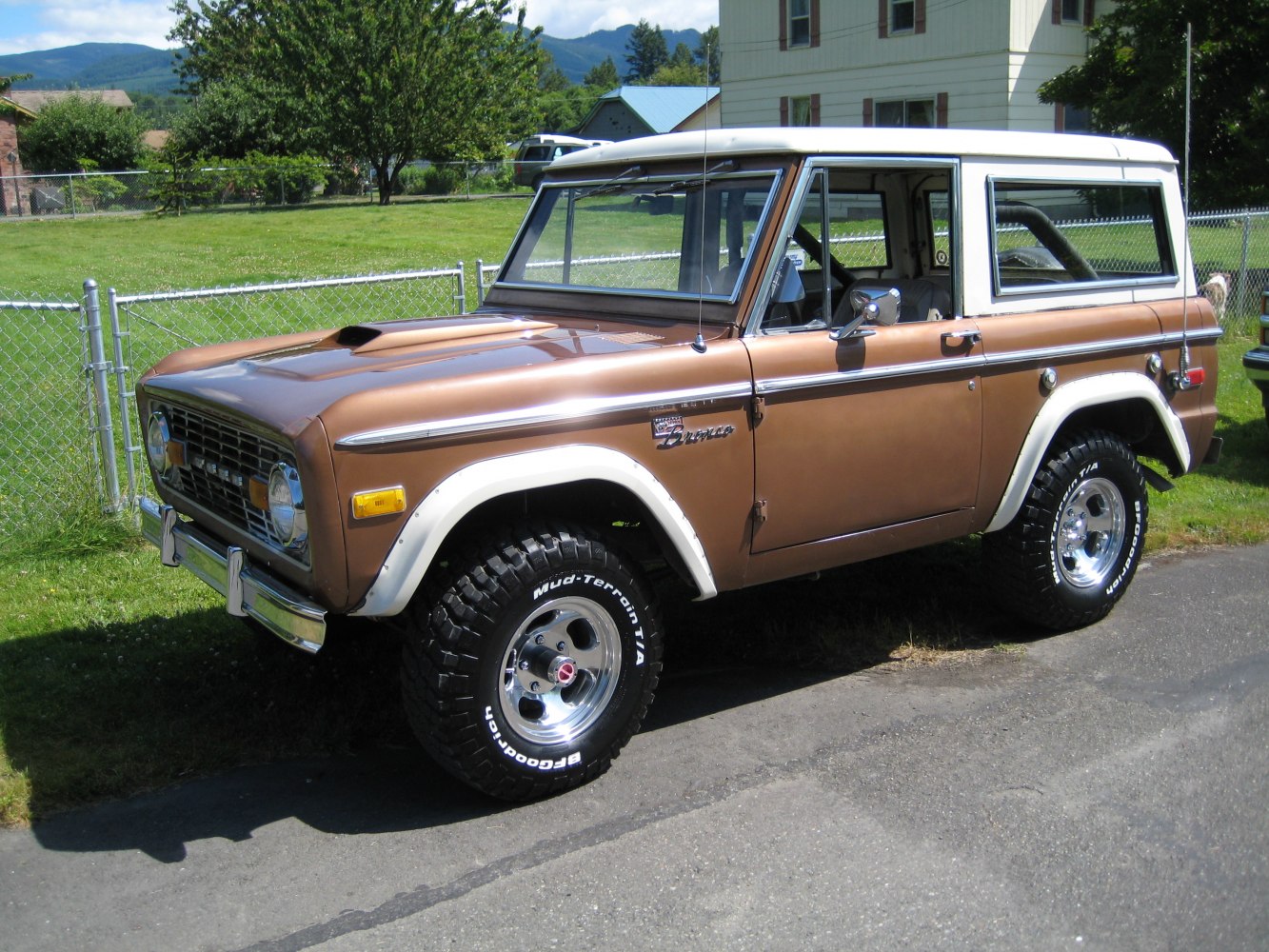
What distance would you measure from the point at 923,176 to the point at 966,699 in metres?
2.32

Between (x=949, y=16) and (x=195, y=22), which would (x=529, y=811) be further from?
(x=195, y=22)

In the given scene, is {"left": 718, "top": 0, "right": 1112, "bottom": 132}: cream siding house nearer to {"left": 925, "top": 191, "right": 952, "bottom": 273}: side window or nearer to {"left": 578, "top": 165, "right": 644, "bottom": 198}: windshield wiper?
{"left": 925, "top": 191, "right": 952, "bottom": 273}: side window

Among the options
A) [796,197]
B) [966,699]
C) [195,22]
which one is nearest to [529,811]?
[966,699]

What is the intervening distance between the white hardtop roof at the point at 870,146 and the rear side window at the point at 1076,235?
14 cm

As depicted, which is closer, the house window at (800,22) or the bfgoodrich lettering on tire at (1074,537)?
the bfgoodrich lettering on tire at (1074,537)

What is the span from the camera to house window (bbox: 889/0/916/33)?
2527 cm

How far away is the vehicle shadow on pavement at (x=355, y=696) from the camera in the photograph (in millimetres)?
3791

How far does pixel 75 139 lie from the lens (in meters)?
47.7

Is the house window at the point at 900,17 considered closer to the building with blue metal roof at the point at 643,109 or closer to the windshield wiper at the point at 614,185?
the windshield wiper at the point at 614,185

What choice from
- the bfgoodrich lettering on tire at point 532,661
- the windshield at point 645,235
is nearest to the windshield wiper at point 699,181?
the windshield at point 645,235

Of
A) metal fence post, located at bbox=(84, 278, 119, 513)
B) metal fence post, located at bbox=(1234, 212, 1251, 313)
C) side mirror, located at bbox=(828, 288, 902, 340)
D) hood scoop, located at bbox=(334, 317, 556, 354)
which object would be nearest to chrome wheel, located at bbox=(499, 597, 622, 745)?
hood scoop, located at bbox=(334, 317, 556, 354)

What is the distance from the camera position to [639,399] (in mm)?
3812

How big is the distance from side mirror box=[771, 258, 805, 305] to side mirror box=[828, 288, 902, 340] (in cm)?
19

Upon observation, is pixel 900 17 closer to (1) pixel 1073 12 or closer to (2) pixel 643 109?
(1) pixel 1073 12
